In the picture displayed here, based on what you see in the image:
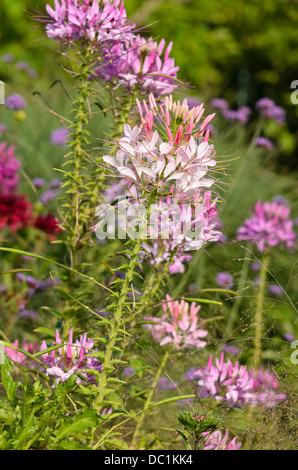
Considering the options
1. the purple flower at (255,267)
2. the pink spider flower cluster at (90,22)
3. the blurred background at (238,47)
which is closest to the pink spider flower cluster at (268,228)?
the purple flower at (255,267)

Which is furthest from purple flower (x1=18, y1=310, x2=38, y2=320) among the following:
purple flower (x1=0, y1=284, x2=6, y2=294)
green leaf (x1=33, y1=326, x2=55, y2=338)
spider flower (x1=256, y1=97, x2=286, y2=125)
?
spider flower (x1=256, y1=97, x2=286, y2=125)

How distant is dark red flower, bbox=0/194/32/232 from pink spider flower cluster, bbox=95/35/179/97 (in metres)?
1.15

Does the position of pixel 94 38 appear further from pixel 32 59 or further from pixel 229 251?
pixel 32 59

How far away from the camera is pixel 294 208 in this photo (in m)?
4.64

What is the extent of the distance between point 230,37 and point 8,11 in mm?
3028

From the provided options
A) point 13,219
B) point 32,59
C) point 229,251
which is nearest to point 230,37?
point 32,59

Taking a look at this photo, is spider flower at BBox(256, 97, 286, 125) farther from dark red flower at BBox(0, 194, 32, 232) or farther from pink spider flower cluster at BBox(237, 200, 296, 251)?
dark red flower at BBox(0, 194, 32, 232)

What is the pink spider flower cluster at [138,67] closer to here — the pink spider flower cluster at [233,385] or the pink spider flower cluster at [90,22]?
the pink spider flower cluster at [90,22]

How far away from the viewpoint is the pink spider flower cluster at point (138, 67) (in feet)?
5.46

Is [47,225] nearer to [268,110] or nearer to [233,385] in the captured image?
[233,385]

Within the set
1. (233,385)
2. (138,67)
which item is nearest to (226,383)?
(233,385)

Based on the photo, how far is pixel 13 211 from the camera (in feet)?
8.80

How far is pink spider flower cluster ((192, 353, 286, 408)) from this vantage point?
5.56 ft

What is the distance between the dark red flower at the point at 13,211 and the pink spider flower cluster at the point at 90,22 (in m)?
1.21
